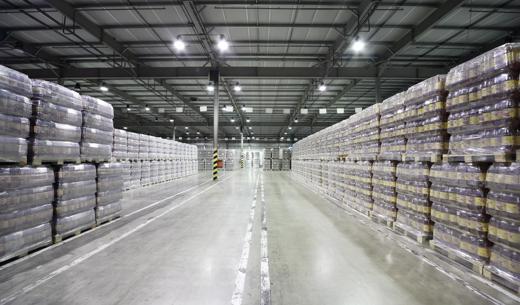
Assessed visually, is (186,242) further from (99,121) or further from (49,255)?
(99,121)

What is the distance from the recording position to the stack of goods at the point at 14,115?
11.5ft

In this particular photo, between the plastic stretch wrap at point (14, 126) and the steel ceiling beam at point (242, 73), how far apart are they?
9.46 meters

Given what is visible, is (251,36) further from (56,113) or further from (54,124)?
(54,124)

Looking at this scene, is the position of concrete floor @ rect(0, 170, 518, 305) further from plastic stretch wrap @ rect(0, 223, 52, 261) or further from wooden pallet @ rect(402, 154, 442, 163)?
wooden pallet @ rect(402, 154, 442, 163)

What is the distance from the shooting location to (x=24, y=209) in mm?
3732

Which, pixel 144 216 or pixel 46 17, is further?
pixel 46 17

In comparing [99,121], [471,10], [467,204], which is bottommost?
[467,204]

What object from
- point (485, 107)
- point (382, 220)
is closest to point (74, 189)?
point (382, 220)

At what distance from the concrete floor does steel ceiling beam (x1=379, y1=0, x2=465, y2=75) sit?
282 inches

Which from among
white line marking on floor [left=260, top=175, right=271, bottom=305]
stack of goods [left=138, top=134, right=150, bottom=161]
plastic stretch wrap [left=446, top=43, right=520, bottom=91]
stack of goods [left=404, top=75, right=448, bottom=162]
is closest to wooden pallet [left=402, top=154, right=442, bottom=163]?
stack of goods [left=404, top=75, right=448, bottom=162]

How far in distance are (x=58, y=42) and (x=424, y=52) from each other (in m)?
16.0

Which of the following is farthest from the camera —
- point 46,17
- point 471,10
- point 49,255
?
point 46,17

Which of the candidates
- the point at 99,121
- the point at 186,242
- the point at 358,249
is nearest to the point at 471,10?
the point at 358,249

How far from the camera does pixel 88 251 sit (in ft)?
13.1
